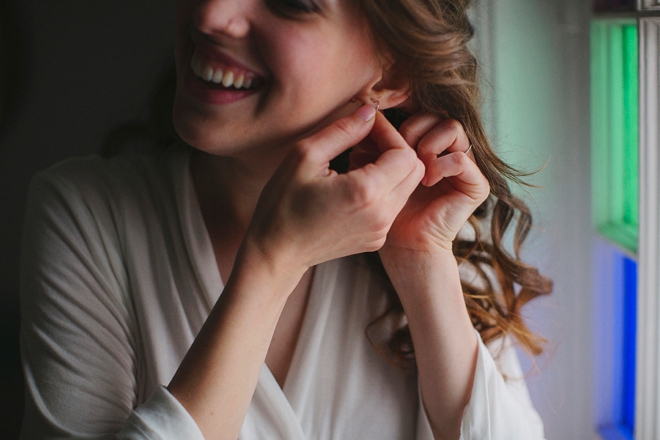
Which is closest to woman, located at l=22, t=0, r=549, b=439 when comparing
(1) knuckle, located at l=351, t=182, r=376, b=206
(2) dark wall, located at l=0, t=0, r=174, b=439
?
(1) knuckle, located at l=351, t=182, r=376, b=206

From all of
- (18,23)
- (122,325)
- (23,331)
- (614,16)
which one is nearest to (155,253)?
(122,325)

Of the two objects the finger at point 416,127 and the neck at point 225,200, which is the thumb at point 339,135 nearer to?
the finger at point 416,127

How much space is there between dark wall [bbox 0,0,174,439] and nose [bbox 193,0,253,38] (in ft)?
2.00

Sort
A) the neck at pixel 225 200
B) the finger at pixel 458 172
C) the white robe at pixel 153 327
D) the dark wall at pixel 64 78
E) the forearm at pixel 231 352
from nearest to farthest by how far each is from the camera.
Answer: the forearm at pixel 231 352, the white robe at pixel 153 327, the finger at pixel 458 172, the neck at pixel 225 200, the dark wall at pixel 64 78

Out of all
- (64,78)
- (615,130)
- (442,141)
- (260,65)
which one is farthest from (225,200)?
(615,130)

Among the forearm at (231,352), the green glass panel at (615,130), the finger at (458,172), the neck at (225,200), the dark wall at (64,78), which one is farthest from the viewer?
the dark wall at (64,78)

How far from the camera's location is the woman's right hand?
845mm

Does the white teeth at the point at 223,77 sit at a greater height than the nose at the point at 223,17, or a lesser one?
lesser

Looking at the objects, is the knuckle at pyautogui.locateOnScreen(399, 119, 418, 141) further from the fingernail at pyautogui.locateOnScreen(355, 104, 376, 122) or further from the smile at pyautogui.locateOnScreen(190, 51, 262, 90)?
the smile at pyautogui.locateOnScreen(190, 51, 262, 90)

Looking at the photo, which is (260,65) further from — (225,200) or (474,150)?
(474,150)

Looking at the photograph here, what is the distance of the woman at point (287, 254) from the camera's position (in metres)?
0.85

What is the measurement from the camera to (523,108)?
142 centimetres

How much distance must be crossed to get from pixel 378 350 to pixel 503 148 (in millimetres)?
643

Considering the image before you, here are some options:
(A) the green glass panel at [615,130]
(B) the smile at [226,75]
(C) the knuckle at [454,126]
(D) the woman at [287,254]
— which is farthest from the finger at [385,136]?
(A) the green glass panel at [615,130]
